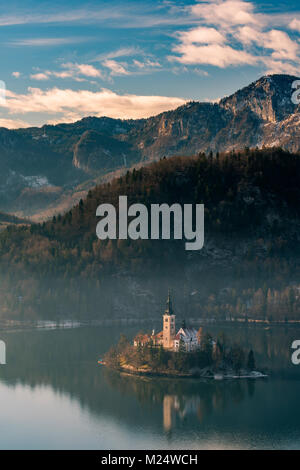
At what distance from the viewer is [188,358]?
502 feet

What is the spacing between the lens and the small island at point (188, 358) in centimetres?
15250

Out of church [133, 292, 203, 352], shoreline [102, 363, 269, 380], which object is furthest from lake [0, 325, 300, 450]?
church [133, 292, 203, 352]

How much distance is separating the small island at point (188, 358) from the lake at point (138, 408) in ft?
10.1

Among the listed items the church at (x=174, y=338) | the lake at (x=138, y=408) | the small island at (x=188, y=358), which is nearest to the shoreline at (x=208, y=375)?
the small island at (x=188, y=358)

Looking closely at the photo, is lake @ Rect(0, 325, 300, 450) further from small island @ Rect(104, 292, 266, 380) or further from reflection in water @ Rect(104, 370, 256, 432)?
small island @ Rect(104, 292, 266, 380)

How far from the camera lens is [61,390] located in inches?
5797

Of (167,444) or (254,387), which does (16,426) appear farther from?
(254,387)

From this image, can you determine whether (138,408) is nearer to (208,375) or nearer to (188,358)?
(188,358)

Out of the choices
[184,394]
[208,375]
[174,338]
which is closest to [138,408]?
[184,394]

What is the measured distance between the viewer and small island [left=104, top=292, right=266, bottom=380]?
152500 mm
